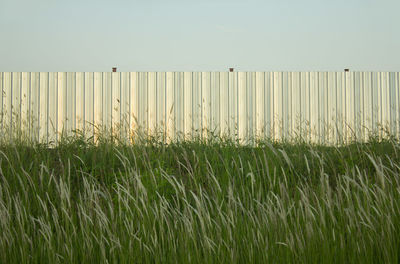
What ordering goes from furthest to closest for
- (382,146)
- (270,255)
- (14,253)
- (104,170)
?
(382,146) → (104,170) → (14,253) → (270,255)

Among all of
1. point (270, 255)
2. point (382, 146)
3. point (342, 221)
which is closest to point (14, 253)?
point (270, 255)

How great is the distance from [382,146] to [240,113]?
188 inches

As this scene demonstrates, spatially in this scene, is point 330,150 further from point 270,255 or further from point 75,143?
point 75,143

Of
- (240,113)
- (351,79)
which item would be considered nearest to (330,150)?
(240,113)

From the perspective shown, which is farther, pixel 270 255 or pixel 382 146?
pixel 382 146

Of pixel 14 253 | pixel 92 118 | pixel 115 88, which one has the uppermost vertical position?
pixel 115 88

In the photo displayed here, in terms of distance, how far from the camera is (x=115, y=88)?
884 centimetres

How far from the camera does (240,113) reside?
28.7 feet

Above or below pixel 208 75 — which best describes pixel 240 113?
below

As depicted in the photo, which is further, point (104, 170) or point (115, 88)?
point (115, 88)

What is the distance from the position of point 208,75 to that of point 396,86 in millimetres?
5617

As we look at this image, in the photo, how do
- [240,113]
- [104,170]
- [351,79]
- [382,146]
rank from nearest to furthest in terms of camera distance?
[104,170] → [382,146] → [240,113] → [351,79]

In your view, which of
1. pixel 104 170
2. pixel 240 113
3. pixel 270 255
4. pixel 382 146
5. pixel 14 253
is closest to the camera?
pixel 270 255

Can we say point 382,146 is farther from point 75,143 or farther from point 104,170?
point 75,143
